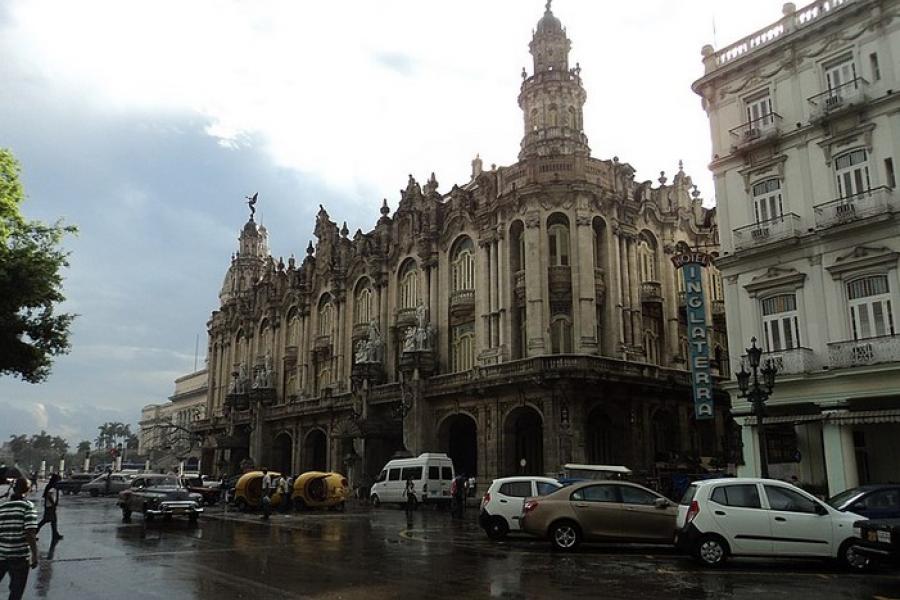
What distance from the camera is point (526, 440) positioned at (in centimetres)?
3812

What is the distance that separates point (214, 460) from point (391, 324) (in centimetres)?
3090

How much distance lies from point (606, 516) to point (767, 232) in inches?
511

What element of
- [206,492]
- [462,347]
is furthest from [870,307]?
[206,492]

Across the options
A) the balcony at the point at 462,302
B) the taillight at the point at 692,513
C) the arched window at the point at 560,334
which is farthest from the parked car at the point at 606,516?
the balcony at the point at 462,302

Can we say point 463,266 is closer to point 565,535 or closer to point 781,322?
point 781,322

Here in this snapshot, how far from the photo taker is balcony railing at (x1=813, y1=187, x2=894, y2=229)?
2141 centimetres

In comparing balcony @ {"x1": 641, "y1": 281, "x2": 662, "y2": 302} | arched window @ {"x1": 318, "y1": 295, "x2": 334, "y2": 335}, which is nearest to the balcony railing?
balcony @ {"x1": 641, "y1": 281, "x2": 662, "y2": 302}

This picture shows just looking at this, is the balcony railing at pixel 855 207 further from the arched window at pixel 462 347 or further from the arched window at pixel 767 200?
the arched window at pixel 462 347

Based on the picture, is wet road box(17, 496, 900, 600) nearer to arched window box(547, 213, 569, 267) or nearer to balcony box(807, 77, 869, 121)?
balcony box(807, 77, 869, 121)

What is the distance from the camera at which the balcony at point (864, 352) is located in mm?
20406

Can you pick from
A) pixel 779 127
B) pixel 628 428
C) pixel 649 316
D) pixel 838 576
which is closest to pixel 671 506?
pixel 838 576

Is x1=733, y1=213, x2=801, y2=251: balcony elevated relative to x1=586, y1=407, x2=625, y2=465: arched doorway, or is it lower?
elevated

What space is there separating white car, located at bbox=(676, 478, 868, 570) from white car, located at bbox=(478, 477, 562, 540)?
5705 mm

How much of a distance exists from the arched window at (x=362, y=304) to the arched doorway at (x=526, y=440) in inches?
592
